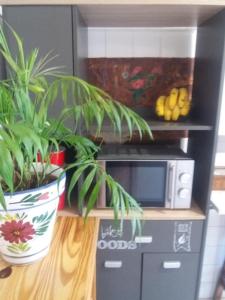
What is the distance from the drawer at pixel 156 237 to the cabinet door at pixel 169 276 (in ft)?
0.15

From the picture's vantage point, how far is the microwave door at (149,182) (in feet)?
4.04

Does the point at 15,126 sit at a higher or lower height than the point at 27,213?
higher

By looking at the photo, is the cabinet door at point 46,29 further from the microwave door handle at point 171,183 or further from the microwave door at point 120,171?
the microwave door handle at point 171,183

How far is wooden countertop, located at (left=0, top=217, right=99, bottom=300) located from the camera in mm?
704

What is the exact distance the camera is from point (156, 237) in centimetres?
127

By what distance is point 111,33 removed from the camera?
1497mm

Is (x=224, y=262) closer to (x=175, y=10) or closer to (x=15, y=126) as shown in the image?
(x=175, y=10)

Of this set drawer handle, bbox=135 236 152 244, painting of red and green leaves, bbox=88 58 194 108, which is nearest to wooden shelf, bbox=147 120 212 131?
painting of red and green leaves, bbox=88 58 194 108

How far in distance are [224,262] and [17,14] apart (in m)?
1.74

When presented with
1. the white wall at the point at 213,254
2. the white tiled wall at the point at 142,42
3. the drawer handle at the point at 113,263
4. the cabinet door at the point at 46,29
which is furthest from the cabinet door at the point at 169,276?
the white tiled wall at the point at 142,42

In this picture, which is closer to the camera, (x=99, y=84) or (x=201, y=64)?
(x=201, y=64)

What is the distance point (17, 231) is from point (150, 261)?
2.56 feet

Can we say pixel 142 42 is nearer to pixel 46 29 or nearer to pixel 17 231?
pixel 46 29

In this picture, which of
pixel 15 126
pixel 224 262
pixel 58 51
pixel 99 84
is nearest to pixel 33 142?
pixel 15 126
